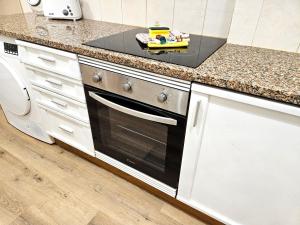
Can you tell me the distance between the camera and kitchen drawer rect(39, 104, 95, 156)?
1344mm

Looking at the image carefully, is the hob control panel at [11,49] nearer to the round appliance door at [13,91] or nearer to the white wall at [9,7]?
the round appliance door at [13,91]

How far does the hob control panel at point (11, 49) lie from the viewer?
1.32m

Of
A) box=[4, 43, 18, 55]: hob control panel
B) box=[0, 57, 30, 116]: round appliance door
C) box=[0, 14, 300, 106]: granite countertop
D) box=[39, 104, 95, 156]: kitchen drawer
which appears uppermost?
box=[0, 14, 300, 106]: granite countertop

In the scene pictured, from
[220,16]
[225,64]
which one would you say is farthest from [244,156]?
[220,16]

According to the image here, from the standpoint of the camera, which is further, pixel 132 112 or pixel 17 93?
pixel 17 93

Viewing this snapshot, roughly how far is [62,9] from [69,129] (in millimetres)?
891

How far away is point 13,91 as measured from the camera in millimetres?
1521

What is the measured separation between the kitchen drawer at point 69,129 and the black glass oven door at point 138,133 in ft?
0.26

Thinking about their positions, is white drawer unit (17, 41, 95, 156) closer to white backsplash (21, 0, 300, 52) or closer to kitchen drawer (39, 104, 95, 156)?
kitchen drawer (39, 104, 95, 156)

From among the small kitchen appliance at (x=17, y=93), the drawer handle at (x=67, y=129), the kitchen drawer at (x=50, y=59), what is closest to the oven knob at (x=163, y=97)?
the kitchen drawer at (x=50, y=59)

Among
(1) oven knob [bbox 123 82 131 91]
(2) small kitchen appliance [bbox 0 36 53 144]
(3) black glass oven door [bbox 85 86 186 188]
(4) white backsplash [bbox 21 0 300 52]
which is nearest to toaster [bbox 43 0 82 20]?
(4) white backsplash [bbox 21 0 300 52]

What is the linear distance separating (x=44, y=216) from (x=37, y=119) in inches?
28.3

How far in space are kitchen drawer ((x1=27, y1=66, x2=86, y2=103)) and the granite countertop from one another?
19cm

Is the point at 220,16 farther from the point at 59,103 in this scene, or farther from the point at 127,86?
the point at 59,103
